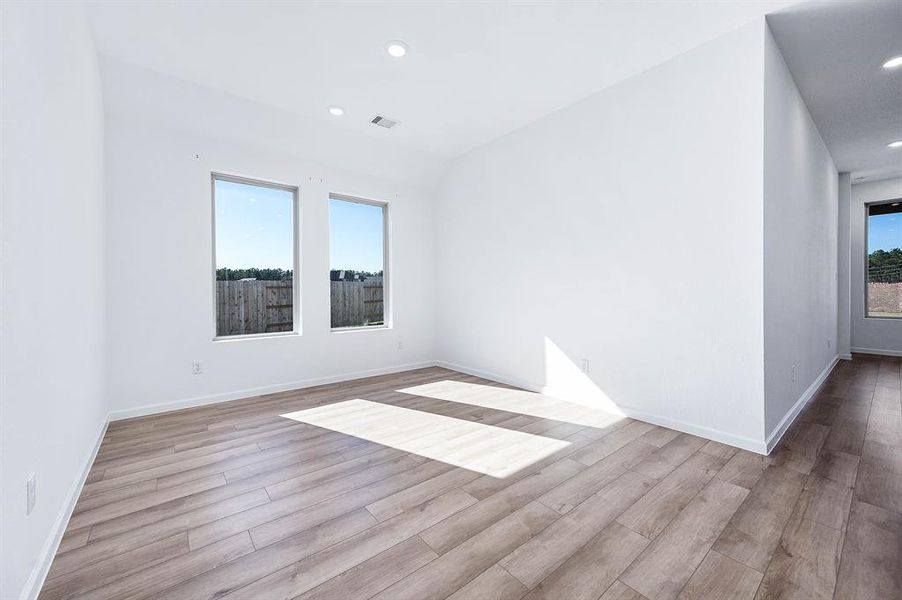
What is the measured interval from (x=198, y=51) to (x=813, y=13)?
4.06 m

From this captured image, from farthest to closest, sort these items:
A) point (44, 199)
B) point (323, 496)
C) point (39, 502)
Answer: point (323, 496) < point (44, 199) < point (39, 502)

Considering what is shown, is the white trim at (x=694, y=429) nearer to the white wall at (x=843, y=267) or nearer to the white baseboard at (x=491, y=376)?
the white baseboard at (x=491, y=376)

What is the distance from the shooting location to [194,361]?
353 centimetres

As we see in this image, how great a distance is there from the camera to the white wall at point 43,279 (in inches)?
47.2

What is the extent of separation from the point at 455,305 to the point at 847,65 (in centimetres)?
411

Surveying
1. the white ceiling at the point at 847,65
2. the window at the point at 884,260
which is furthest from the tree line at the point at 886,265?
the white ceiling at the point at 847,65

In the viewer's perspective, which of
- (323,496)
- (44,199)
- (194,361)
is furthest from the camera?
(194,361)

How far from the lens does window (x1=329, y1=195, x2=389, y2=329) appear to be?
15.0 ft

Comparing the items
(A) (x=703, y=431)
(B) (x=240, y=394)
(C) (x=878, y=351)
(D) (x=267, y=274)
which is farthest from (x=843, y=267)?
(B) (x=240, y=394)

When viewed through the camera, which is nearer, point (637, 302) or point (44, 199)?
point (44, 199)

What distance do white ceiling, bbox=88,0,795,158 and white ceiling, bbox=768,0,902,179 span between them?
35 centimetres

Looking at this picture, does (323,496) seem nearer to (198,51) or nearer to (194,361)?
(194,361)

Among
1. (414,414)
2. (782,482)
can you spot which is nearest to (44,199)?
(414,414)

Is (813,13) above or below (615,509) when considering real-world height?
above
